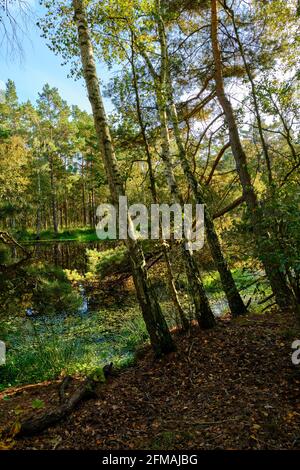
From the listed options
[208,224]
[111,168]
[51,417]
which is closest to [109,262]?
[208,224]

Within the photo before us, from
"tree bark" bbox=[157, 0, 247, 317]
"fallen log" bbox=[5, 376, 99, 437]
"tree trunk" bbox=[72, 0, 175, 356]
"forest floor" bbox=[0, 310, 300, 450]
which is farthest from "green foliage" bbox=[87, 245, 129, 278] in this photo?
"fallen log" bbox=[5, 376, 99, 437]

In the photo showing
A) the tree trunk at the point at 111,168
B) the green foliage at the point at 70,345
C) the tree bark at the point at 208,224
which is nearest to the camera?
the tree trunk at the point at 111,168

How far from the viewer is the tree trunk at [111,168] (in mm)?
4180

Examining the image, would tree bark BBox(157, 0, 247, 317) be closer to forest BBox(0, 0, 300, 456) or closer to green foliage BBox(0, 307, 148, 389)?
forest BBox(0, 0, 300, 456)

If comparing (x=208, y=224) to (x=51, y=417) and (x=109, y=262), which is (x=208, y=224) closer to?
(x=51, y=417)

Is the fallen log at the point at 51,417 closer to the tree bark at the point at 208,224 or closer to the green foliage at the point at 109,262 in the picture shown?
the tree bark at the point at 208,224

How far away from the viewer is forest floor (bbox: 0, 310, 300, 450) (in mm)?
2705

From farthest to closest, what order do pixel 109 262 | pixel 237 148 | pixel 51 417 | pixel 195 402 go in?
pixel 109 262, pixel 237 148, pixel 195 402, pixel 51 417

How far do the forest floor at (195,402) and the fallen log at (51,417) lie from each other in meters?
0.07

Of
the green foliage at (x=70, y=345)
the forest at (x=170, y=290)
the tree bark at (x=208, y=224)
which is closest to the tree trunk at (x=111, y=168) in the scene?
the forest at (x=170, y=290)

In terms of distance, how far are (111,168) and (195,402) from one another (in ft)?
10.2

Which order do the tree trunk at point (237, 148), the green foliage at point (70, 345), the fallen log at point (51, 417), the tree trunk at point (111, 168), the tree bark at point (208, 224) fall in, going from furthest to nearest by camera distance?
the tree trunk at point (237, 148), the tree bark at point (208, 224), the green foliage at point (70, 345), the tree trunk at point (111, 168), the fallen log at point (51, 417)

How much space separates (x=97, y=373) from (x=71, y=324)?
5.01 meters

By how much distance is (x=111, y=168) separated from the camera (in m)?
4.36
